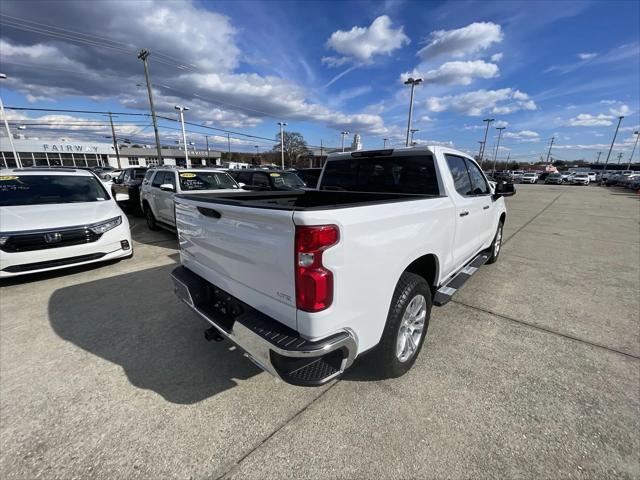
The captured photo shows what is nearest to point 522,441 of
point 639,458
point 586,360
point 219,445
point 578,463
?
point 578,463

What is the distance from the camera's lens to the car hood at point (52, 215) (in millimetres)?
4078

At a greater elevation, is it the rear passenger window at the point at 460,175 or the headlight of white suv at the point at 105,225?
the rear passenger window at the point at 460,175

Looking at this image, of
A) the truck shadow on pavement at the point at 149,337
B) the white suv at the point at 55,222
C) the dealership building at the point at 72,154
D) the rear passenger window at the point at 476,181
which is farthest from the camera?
the dealership building at the point at 72,154

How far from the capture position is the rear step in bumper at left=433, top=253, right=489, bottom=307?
275 cm

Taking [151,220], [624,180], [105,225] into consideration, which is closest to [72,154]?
[151,220]

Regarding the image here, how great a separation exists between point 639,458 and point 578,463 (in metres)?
0.41

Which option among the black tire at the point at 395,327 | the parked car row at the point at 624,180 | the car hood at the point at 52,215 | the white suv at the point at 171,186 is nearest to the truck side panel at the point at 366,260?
the black tire at the point at 395,327

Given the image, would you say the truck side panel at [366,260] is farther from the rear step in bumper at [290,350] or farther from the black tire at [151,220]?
the black tire at [151,220]

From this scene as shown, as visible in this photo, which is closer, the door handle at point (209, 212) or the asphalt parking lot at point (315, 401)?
the asphalt parking lot at point (315, 401)

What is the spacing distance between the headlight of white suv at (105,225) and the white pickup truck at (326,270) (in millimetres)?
2809

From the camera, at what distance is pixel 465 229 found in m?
3.33

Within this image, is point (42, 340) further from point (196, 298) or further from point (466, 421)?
point (466, 421)

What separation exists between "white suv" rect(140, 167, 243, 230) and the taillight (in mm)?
5239

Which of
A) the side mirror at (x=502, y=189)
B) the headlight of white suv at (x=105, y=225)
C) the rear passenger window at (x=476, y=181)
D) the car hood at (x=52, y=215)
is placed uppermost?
the rear passenger window at (x=476, y=181)
